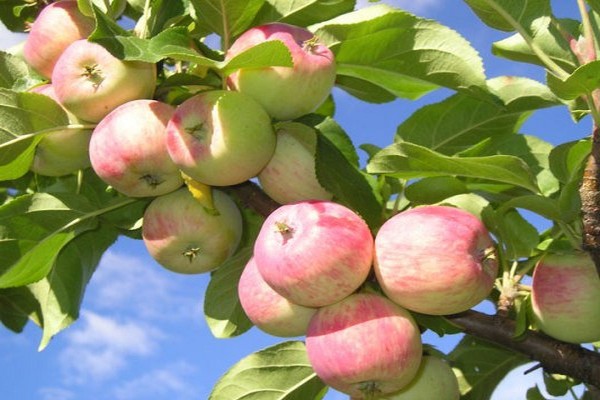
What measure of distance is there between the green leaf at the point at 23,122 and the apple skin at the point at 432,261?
3.01 feet

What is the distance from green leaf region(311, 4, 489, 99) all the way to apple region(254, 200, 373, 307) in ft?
1.51

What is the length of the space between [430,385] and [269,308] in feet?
1.46

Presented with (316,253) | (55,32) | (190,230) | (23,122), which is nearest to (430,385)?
(316,253)

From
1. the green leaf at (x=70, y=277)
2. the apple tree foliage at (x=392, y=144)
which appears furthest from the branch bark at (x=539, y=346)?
the green leaf at (x=70, y=277)

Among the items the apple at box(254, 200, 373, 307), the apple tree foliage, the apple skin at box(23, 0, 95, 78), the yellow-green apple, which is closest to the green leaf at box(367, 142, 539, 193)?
the apple tree foliage

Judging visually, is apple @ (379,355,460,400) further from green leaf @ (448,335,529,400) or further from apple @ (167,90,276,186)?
apple @ (167,90,276,186)

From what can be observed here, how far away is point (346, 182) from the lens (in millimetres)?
1661

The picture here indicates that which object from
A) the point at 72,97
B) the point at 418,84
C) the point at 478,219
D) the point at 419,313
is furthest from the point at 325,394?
the point at 72,97

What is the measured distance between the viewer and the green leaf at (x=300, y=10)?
1.93 meters

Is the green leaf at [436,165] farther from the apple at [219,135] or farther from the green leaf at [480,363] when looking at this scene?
the green leaf at [480,363]

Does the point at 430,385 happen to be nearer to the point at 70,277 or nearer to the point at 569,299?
the point at 569,299

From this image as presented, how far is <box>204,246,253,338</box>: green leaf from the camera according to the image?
2.08 m

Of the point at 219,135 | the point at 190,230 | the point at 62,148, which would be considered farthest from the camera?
the point at 62,148

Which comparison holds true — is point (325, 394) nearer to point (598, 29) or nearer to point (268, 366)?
point (268, 366)
